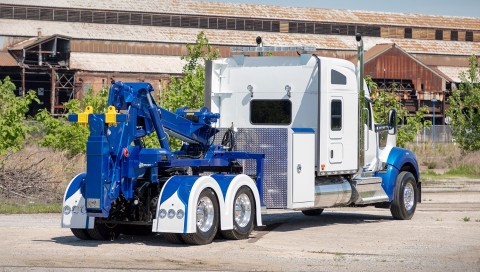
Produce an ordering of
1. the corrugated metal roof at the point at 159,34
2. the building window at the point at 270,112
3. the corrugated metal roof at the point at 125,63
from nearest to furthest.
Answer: the building window at the point at 270,112
the corrugated metal roof at the point at 125,63
the corrugated metal roof at the point at 159,34

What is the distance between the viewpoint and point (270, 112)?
66.7 feet

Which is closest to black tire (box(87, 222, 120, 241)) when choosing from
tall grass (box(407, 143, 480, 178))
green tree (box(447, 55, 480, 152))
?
tall grass (box(407, 143, 480, 178))

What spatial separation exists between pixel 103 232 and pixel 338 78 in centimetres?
604

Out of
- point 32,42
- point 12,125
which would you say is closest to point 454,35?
point 32,42

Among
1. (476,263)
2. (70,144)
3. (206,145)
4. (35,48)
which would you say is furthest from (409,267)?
(35,48)

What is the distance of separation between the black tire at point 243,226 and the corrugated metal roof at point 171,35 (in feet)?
179

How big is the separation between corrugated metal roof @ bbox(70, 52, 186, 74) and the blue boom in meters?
51.2

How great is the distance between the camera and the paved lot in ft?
46.4

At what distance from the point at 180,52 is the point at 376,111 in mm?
37676

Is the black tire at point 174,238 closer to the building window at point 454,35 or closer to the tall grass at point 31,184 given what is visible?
the tall grass at point 31,184

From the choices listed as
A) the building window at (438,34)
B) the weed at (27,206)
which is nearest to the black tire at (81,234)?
the weed at (27,206)

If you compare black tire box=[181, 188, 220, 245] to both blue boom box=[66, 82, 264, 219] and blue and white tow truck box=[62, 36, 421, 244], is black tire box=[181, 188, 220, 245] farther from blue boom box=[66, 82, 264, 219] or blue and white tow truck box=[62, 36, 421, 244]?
blue boom box=[66, 82, 264, 219]

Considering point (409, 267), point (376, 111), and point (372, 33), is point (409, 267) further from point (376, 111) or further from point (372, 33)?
point (372, 33)

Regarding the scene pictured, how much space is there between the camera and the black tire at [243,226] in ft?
57.0
